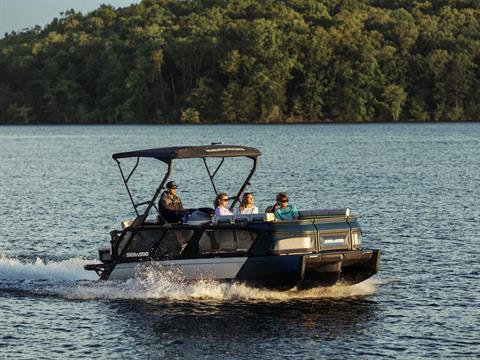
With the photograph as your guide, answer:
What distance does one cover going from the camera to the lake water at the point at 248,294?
20.6m

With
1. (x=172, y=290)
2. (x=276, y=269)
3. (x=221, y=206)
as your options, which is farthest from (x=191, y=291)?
(x=276, y=269)

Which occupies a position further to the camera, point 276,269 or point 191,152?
point 191,152

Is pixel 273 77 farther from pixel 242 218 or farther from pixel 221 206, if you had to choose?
pixel 242 218

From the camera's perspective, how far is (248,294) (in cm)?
A: 2386

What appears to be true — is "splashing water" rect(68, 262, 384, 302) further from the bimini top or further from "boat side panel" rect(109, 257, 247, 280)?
the bimini top

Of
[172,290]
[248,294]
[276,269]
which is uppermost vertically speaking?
[276,269]

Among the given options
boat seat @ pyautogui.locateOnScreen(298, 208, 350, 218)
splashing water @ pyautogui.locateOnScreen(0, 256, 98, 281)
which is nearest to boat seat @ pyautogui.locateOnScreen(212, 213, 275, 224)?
boat seat @ pyautogui.locateOnScreen(298, 208, 350, 218)

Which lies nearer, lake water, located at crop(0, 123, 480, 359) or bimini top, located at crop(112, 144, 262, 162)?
lake water, located at crop(0, 123, 480, 359)

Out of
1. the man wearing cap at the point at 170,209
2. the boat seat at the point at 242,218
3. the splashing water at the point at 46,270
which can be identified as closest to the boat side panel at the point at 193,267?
the boat seat at the point at 242,218

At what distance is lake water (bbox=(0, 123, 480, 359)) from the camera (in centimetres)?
2056

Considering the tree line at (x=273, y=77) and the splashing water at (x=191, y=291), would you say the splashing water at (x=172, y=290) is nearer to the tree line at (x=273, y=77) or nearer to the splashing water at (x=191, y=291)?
the splashing water at (x=191, y=291)

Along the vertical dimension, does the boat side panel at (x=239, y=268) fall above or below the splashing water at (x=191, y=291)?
above

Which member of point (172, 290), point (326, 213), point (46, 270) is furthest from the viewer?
point (46, 270)

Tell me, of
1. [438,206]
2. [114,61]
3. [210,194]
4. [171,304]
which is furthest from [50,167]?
[114,61]
